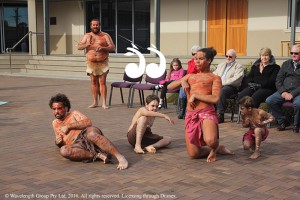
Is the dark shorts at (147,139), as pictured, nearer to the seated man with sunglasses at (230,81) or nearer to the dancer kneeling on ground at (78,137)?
the dancer kneeling on ground at (78,137)

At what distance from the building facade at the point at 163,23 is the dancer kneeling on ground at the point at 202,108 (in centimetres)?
1073

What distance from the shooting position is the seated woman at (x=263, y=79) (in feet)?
25.6

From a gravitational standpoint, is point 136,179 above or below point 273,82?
below

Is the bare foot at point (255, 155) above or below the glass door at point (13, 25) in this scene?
below

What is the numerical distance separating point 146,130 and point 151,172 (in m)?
1.14

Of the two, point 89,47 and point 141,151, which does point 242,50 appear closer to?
point 89,47

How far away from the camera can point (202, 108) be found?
5438mm

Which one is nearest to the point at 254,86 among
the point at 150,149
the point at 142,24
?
the point at 150,149

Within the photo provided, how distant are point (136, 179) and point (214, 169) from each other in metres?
0.95

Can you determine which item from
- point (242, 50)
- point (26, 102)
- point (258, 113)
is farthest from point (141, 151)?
point (242, 50)

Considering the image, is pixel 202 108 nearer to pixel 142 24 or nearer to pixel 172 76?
pixel 172 76

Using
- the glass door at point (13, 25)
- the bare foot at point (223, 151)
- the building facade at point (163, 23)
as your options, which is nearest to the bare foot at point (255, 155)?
the bare foot at point (223, 151)

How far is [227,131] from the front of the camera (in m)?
7.35

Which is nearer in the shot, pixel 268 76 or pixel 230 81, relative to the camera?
pixel 268 76
